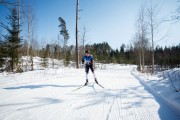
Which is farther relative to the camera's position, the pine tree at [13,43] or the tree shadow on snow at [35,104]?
the pine tree at [13,43]

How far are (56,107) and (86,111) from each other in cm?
92

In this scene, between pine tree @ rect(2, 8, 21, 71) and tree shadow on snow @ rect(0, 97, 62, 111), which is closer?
tree shadow on snow @ rect(0, 97, 62, 111)

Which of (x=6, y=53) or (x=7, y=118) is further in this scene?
(x=6, y=53)

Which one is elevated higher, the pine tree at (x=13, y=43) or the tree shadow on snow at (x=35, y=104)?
the pine tree at (x=13, y=43)

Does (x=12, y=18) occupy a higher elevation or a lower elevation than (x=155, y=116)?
higher

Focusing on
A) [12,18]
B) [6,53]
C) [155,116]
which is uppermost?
[12,18]

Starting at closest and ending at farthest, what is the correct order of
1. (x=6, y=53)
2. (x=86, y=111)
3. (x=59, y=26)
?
(x=86, y=111) < (x=6, y=53) < (x=59, y=26)

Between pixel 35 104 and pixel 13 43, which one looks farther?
pixel 13 43

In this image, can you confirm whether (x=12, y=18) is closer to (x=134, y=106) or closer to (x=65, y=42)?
(x=134, y=106)

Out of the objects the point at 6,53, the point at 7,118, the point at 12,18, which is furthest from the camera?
the point at 12,18

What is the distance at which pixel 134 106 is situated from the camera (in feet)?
12.4

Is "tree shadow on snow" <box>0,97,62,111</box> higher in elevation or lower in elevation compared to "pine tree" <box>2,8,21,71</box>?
lower

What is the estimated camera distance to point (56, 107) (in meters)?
3.66

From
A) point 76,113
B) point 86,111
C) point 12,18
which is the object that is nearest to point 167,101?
point 86,111
